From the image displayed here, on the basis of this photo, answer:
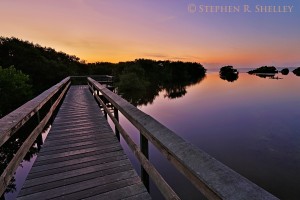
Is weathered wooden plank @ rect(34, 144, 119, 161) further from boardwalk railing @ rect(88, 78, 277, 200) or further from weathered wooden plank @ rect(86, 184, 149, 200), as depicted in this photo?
boardwalk railing @ rect(88, 78, 277, 200)

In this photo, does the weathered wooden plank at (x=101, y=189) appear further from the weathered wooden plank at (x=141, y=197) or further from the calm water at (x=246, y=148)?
the calm water at (x=246, y=148)

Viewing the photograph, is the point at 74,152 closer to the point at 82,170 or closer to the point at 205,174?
the point at 82,170

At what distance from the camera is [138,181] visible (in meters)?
2.93

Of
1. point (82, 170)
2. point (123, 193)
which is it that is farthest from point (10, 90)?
point (123, 193)

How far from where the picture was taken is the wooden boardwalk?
8.74ft

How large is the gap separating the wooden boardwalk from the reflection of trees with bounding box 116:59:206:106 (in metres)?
35.6

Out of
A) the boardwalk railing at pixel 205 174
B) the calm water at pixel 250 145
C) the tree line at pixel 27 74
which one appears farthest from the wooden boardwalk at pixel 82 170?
the tree line at pixel 27 74

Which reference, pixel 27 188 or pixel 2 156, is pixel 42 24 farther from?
pixel 27 188

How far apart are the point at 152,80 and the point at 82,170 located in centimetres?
9613

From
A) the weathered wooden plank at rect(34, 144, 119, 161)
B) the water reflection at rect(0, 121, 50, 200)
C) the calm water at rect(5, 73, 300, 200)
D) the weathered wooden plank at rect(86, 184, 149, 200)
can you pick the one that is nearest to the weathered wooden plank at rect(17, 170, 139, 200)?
the weathered wooden plank at rect(86, 184, 149, 200)

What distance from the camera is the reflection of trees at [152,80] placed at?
52.0 meters

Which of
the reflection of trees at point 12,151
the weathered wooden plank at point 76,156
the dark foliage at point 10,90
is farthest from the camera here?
the dark foliage at point 10,90

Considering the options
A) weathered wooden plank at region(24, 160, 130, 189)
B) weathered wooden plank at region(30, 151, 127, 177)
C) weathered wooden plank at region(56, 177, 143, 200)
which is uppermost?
weathered wooden plank at region(30, 151, 127, 177)

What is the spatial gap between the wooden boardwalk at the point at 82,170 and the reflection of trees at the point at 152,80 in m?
35.6
